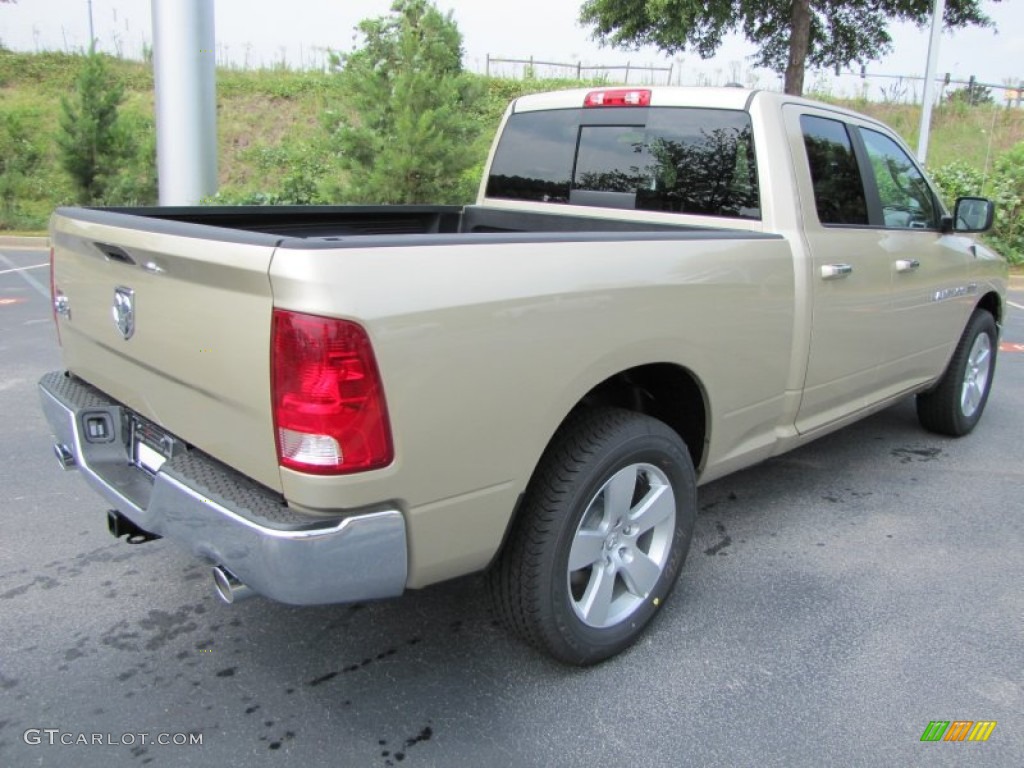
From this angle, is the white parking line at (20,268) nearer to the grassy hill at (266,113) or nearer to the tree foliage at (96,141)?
the tree foliage at (96,141)

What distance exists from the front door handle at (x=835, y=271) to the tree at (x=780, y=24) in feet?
36.2

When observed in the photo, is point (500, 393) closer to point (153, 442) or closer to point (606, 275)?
point (606, 275)

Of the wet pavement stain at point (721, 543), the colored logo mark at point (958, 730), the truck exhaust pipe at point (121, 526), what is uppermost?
the truck exhaust pipe at point (121, 526)

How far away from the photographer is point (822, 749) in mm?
2283

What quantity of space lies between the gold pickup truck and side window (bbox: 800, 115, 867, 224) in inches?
0.7

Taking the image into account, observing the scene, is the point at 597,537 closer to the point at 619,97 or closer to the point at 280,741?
the point at 280,741

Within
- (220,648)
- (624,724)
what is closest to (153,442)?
(220,648)

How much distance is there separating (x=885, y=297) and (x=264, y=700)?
121 inches

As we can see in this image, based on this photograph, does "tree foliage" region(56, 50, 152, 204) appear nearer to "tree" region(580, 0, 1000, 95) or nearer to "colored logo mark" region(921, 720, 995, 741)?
"tree" region(580, 0, 1000, 95)

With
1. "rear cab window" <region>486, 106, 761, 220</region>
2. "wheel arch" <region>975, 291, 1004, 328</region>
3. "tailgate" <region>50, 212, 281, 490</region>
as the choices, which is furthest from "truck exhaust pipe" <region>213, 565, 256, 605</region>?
"wheel arch" <region>975, 291, 1004, 328</region>

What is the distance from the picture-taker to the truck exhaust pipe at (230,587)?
2084 millimetres

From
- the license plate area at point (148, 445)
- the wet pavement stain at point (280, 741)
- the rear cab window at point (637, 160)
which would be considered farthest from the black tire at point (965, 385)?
the license plate area at point (148, 445)

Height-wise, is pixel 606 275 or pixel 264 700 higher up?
pixel 606 275

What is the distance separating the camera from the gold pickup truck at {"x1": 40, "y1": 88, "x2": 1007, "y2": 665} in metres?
1.88
